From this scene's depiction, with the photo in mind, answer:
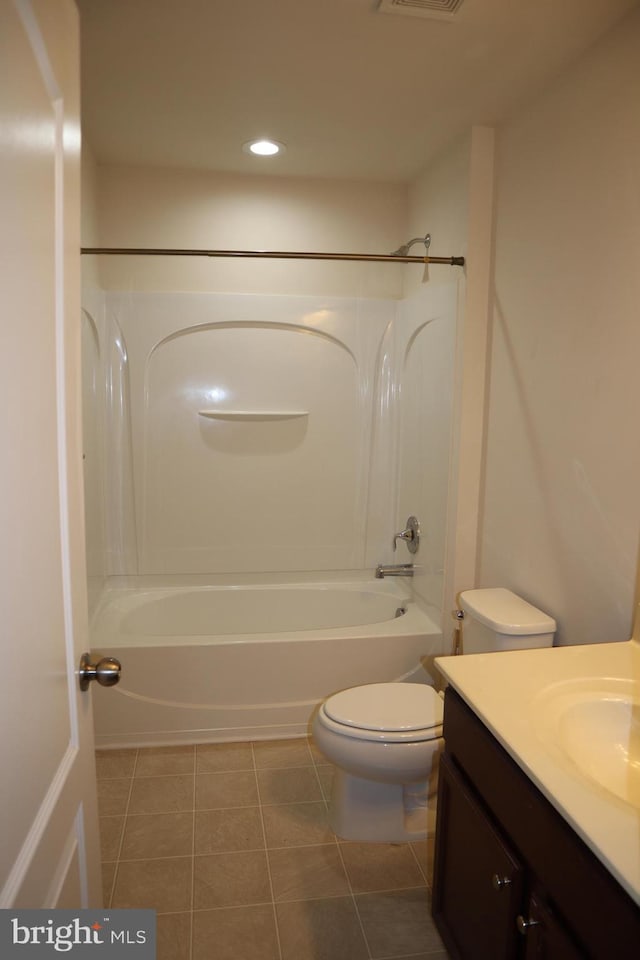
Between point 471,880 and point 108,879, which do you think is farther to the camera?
point 108,879

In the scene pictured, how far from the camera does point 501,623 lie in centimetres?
196

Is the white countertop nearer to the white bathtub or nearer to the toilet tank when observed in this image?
the toilet tank

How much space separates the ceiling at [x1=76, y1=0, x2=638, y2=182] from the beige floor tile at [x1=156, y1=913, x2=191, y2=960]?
2.50m

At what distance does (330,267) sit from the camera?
329 cm

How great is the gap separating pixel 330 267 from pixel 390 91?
116cm

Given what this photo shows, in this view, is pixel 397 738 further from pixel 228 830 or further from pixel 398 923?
pixel 228 830

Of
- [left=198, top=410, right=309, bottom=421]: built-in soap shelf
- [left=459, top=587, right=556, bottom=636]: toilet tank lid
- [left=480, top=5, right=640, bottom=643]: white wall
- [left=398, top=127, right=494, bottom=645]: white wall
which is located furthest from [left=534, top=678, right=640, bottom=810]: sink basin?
[left=198, top=410, right=309, bottom=421]: built-in soap shelf

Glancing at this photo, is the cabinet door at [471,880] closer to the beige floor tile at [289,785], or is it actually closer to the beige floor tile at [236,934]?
the beige floor tile at [236,934]

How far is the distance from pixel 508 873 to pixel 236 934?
97cm

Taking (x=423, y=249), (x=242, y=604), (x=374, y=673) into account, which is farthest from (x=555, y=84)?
(x=242, y=604)

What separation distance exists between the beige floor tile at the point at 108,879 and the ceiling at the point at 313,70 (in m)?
2.48

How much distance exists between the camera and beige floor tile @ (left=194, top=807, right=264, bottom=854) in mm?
2088

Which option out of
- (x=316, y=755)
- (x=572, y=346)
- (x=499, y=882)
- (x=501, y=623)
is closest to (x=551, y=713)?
(x=499, y=882)

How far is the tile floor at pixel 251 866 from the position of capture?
1738 millimetres
